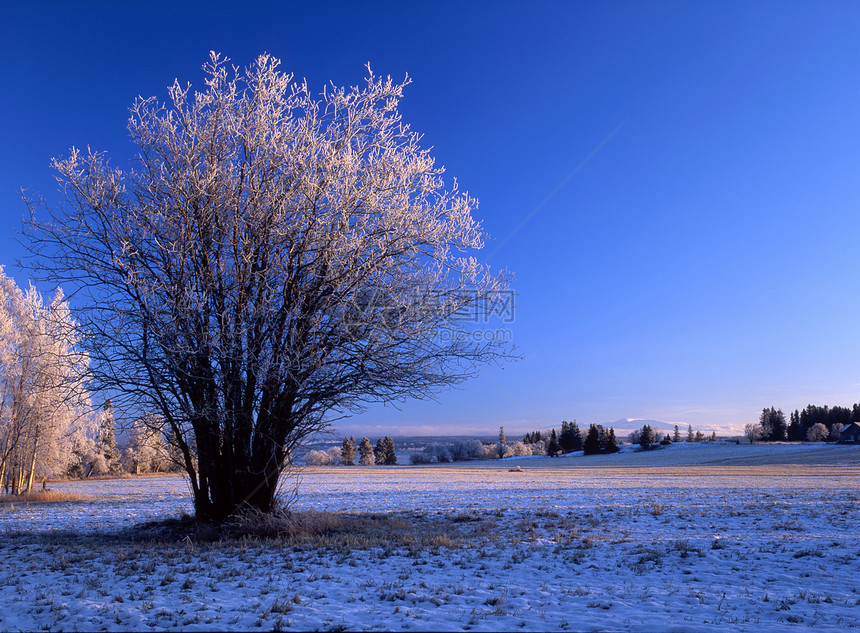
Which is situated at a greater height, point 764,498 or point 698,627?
point 698,627

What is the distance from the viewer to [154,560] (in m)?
7.62

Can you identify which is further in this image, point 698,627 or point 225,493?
point 225,493

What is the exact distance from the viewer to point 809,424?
12862cm

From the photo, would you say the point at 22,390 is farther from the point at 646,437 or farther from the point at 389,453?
the point at 646,437

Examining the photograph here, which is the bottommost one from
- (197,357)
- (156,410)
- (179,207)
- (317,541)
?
(317,541)

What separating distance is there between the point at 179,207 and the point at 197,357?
289 centimetres

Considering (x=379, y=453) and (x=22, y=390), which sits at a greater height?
(x=22, y=390)

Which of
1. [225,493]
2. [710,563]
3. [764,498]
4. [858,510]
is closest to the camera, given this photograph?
[710,563]

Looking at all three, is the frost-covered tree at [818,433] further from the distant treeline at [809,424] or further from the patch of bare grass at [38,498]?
the patch of bare grass at [38,498]

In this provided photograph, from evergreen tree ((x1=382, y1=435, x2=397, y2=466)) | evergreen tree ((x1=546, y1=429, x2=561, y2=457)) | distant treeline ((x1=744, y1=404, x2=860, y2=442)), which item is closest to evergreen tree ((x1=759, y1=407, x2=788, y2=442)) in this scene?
distant treeline ((x1=744, y1=404, x2=860, y2=442))

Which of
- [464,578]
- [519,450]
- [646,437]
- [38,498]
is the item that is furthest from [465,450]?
[464,578]

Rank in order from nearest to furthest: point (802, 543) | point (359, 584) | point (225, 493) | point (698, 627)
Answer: point (698, 627), point (359, 584), point (802, 543), point (225, 493)

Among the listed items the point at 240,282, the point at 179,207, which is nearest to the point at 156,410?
the point at 240,282

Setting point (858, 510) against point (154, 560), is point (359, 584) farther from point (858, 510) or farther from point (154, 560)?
point (858, 510)
